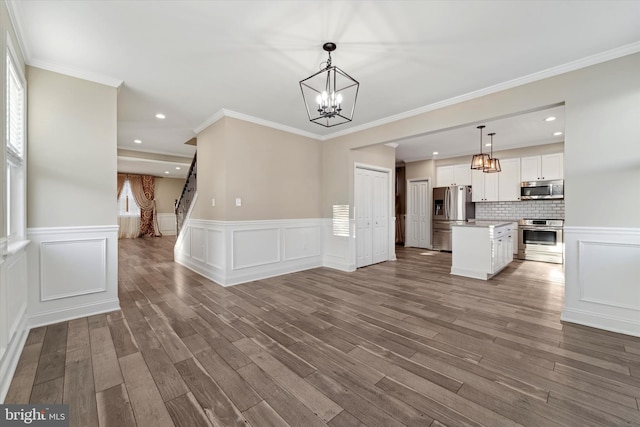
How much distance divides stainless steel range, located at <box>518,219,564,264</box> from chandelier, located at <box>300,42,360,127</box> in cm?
513

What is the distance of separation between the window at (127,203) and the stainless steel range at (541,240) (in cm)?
1274

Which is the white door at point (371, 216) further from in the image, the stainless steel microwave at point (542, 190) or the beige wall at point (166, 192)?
the beige wall at point (166, 192)

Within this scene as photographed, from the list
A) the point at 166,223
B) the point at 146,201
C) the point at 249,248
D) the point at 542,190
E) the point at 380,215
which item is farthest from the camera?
the point at 166,223

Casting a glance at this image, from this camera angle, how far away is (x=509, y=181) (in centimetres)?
657

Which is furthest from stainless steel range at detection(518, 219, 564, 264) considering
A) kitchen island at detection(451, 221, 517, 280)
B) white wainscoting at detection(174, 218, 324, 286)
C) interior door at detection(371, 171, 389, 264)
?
white wainscoting at detection(174, 218, 324, 286)

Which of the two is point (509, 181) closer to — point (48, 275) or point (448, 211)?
point (448, 211)

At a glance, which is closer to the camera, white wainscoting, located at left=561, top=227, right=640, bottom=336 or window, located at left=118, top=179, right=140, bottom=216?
white wainscoting, located at left=561, top=227, right=640, bottom=336

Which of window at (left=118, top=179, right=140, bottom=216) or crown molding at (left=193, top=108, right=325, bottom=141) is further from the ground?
crown molding at (left=193, top=108, right=325, bottom=141)

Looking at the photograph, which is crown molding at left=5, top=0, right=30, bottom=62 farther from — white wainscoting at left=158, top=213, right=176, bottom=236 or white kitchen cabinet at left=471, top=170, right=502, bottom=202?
white wainscoting at left=158, top=213, right=176, bottom=236

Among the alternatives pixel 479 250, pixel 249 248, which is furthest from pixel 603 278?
pixel 249 248

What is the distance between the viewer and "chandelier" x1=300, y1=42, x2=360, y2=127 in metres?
2.45

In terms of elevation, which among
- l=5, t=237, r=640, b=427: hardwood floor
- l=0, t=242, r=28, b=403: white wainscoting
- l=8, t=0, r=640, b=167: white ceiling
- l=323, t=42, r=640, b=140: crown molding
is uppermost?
l=8, t=0, r=640, b=167: white ceiling

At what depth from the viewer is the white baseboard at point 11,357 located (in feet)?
5.55

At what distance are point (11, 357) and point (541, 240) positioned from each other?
8275 millimetres
